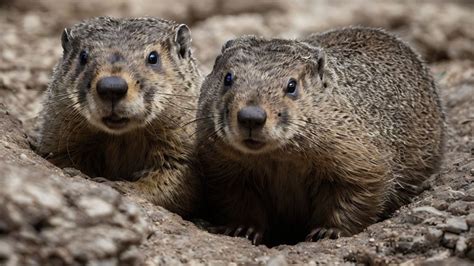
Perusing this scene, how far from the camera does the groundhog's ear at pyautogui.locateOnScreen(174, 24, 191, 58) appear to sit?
7508mm

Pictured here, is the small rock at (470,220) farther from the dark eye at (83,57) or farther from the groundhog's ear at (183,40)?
the dark eye at (83,57)

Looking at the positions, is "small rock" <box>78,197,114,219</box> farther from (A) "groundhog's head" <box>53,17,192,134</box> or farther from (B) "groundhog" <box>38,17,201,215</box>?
Result: (B) "groundhog" <box>38,17,201,215</box>

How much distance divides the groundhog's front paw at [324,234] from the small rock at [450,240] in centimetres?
116

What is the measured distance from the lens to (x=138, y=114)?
6508mm

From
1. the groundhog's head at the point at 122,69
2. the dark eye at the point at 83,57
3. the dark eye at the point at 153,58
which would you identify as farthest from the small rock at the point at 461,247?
the dark eye at the point at 83,57

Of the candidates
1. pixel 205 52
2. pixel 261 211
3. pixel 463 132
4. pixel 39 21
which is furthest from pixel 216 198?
pixel 39 21

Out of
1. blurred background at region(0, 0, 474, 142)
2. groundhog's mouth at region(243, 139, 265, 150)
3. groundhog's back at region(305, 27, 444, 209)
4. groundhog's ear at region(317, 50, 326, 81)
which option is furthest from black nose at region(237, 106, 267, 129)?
blurred background at region(0, 0, 474, 142)

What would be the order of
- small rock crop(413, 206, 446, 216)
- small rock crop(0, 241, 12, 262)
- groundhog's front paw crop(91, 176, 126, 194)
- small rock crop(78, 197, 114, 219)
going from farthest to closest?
groundhog's front paw crop(91, 176, 126, 194)
small rock crop(413, 206, 446, 216)
small rock crop(78, 197, 114, 219)
small rock crop(0, 241, 12, 262)

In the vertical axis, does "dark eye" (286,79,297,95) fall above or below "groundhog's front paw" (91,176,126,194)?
above

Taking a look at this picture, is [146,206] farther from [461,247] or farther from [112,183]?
[461,247]

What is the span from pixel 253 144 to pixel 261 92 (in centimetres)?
40

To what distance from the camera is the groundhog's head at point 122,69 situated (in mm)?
6383

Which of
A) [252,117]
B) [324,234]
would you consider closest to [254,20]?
[324,234]

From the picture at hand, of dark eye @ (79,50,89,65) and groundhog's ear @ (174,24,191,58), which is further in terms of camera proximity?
groundhog's ear @ (174,24,191,58)
